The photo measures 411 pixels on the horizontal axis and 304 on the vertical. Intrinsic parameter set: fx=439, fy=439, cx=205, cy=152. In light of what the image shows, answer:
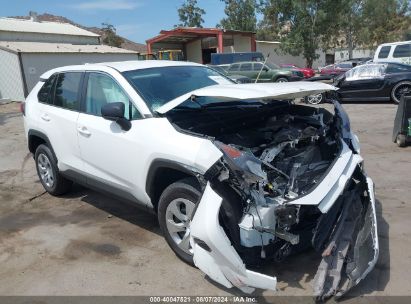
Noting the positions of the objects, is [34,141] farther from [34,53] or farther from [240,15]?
[240,15]

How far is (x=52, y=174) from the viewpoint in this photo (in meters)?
5.84

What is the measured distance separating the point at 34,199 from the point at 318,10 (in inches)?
1234

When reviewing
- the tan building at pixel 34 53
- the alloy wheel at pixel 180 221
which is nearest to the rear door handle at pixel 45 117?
the alloy wheel at pixel 180 221

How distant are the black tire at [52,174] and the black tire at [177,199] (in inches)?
91.6

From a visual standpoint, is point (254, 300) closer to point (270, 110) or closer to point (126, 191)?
point (126, 191)

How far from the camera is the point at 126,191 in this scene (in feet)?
14.2

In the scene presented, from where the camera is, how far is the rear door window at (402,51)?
16438mm

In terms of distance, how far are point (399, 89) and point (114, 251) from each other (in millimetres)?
11845

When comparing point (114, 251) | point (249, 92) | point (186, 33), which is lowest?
point (114, 251)

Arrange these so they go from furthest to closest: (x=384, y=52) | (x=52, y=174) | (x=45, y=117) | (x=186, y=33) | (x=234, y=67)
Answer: (x=186, y=33)
(x=234, y=67)
(x=384, y=52)
(x=52, y=174)
(x=45, y=117)

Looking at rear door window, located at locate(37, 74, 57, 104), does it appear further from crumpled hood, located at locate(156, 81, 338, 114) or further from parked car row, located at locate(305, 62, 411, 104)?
parked car row, located at locate(305, 62, 411, 104)

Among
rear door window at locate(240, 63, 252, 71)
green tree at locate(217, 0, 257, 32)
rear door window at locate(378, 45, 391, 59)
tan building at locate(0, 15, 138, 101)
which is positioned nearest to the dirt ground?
rear door window at locate(378, 45, 391, 59)

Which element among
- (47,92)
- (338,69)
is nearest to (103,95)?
(47,92)

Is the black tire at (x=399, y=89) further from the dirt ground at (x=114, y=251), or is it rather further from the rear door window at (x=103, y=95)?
the rear door window at (x=103, y=95)
